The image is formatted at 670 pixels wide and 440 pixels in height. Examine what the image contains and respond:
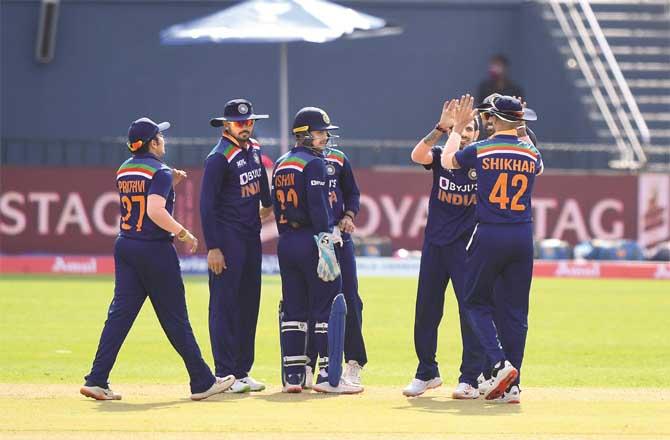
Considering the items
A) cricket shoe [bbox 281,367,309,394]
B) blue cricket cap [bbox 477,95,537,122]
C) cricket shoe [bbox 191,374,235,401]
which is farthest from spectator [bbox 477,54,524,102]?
cricket shoe [bbox 191,374,235,401]

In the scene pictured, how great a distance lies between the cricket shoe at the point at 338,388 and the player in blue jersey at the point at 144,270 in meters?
0.88

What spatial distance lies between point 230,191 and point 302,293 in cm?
93

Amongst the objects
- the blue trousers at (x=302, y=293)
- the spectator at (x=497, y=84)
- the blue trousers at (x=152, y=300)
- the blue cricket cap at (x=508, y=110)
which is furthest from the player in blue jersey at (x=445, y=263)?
the spectator at (x=497, y=84)

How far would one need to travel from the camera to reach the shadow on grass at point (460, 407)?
33.8 ft

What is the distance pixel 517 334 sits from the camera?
10.8 m

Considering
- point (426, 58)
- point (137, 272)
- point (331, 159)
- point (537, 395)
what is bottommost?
point (537, 395)

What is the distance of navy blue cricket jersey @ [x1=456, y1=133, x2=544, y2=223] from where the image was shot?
10.7m

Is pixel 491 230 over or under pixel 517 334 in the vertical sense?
over

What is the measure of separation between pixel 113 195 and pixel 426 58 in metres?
8.07

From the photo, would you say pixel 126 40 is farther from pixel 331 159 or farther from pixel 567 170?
pixel 331 159

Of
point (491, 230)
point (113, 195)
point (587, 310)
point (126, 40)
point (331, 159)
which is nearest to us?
point (491, 230)

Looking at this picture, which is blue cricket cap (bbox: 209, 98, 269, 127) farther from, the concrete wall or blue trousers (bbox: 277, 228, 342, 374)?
the concrete wall

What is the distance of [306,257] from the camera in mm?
11227

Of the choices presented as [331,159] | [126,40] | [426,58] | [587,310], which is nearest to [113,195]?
[126,40]
